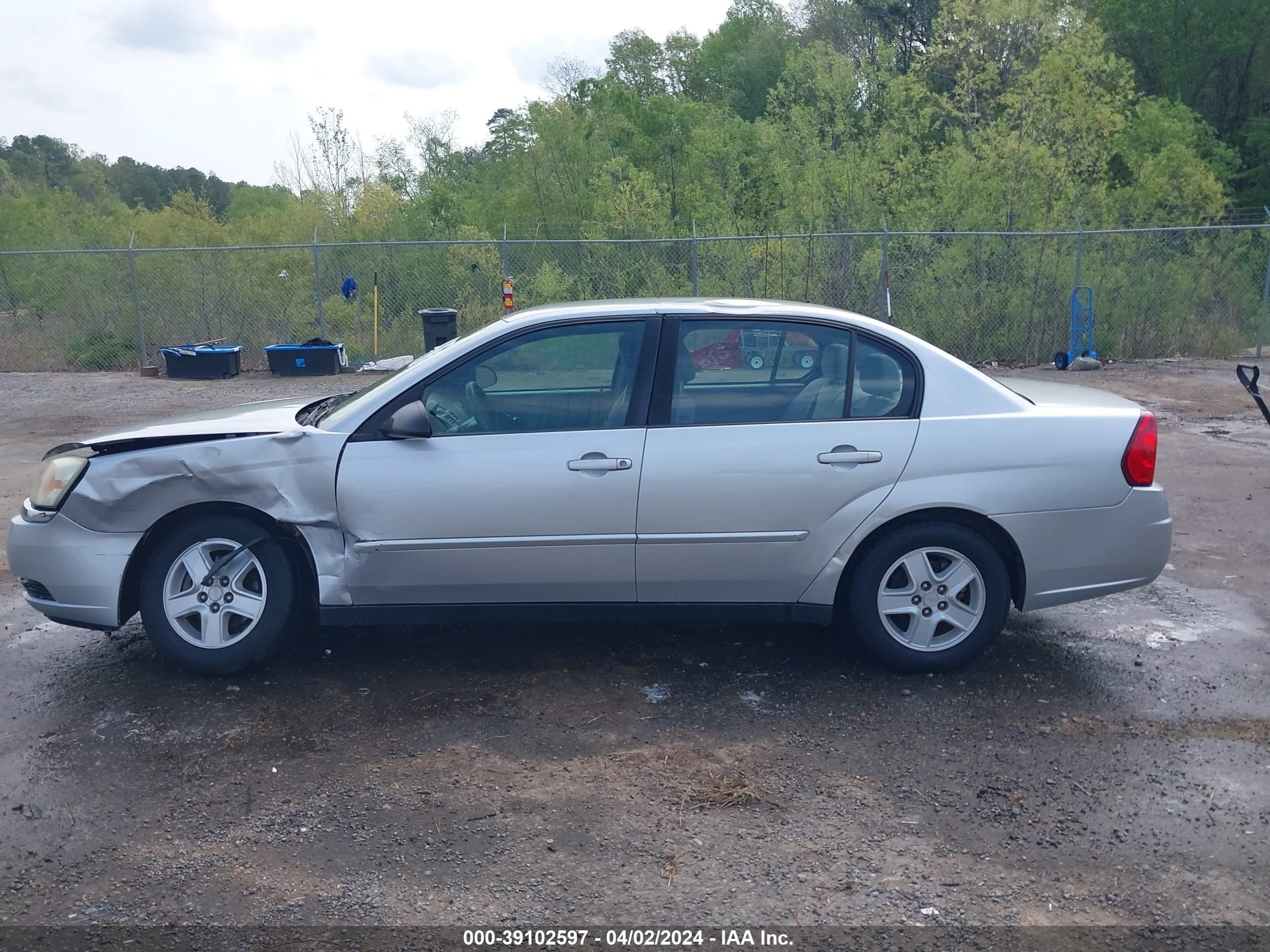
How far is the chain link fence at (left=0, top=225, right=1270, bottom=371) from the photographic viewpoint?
701 inches

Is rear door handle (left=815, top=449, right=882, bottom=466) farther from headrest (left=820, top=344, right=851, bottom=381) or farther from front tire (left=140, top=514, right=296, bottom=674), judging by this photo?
front tire (left=140, top=514, right=296, bottom=674)

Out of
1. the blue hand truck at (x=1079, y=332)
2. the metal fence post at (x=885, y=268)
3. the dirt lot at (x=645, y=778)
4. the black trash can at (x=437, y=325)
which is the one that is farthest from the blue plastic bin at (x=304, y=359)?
the dirt lot at (x=645, y=778)

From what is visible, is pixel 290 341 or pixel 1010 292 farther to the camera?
pixel 290 341

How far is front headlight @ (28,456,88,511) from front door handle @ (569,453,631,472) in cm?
210

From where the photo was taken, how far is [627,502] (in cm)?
461

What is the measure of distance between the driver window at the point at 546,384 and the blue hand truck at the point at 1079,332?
13.5 m

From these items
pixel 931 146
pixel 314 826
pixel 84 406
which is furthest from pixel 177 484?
pixel 931 146

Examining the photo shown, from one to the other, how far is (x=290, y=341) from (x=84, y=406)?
16.8 ft

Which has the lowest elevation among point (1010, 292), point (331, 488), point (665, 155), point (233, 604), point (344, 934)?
point (344, 934)

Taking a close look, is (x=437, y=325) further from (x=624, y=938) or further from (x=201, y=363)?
(x=624, y=938)

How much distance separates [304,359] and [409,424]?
43.0 feet

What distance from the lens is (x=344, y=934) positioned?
3.04 metres

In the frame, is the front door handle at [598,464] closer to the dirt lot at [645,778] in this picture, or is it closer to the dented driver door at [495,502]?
the dented driver door at [495,502]

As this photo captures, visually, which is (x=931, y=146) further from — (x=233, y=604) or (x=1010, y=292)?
(x=233, y=604)
